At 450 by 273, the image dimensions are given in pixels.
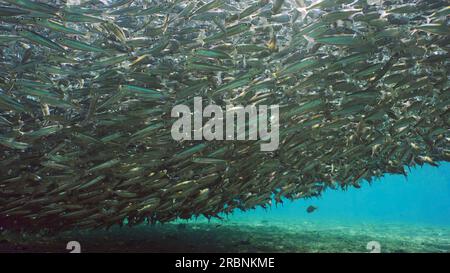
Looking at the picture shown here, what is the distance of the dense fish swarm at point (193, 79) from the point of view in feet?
16.0

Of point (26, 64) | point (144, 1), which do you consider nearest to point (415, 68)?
point (144, 1)

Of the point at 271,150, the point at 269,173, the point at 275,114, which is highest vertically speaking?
the point at 275,114

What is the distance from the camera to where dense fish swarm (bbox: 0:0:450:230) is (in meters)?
4.88

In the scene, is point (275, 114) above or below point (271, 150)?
above

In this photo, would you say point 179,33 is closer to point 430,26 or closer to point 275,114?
point 275,114

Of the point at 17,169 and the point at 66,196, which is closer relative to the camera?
the point at 17,169

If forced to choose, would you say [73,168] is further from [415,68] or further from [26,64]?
[415,68]

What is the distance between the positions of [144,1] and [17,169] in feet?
17.2

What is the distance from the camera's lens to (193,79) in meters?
6.13

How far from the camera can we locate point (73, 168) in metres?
7.18

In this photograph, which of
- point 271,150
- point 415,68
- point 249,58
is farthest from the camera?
point 271,150

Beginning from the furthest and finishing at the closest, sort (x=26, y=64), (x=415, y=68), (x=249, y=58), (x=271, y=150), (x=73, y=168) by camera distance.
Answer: (x=271, y=150), (x=73, y=168), (x=415, y=68), (x=249, y=58), (x=26, y=64)
